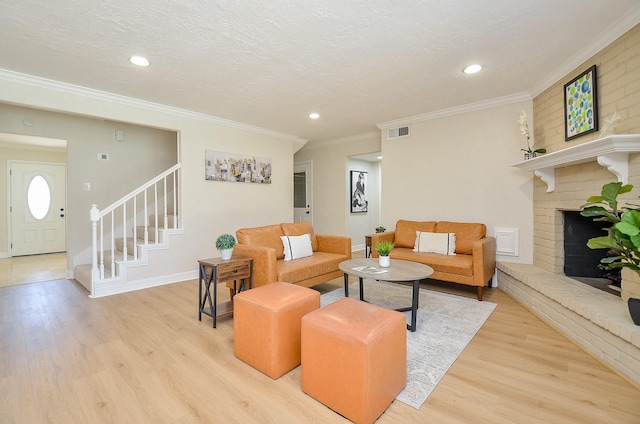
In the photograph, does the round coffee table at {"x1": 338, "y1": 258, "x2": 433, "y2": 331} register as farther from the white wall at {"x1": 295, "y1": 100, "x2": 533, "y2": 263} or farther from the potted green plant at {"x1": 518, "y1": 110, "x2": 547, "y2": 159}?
the potted green plant at {"x1": 518, "y1": 110, "x2": 547, "y2": 159}

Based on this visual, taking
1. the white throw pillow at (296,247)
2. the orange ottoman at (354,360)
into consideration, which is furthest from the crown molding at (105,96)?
the orange ottoman at (354,360)

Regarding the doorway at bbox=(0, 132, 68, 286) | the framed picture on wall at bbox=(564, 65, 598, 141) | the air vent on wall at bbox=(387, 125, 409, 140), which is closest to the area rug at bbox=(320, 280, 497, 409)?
the framed picture on wall at bbox=(564, 65, 598, 141)

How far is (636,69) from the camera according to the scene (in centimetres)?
225

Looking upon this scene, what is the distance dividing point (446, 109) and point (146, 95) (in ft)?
13.4

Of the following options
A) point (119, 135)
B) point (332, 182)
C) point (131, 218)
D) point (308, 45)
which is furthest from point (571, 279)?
point (119, 135)

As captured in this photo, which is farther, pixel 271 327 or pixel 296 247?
pixel 296 247

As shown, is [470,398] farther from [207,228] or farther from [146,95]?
[146,95]

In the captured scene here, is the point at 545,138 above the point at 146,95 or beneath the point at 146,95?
beneath

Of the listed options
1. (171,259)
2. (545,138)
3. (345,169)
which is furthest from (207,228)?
(545,138)

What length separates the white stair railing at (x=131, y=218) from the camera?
3.80 metres

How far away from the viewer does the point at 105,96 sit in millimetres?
3635

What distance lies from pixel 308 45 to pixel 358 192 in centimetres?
471

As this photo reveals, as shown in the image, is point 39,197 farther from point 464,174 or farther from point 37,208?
point 464,174

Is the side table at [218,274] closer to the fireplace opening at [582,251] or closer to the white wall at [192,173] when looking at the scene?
the white wall at [192,173]
